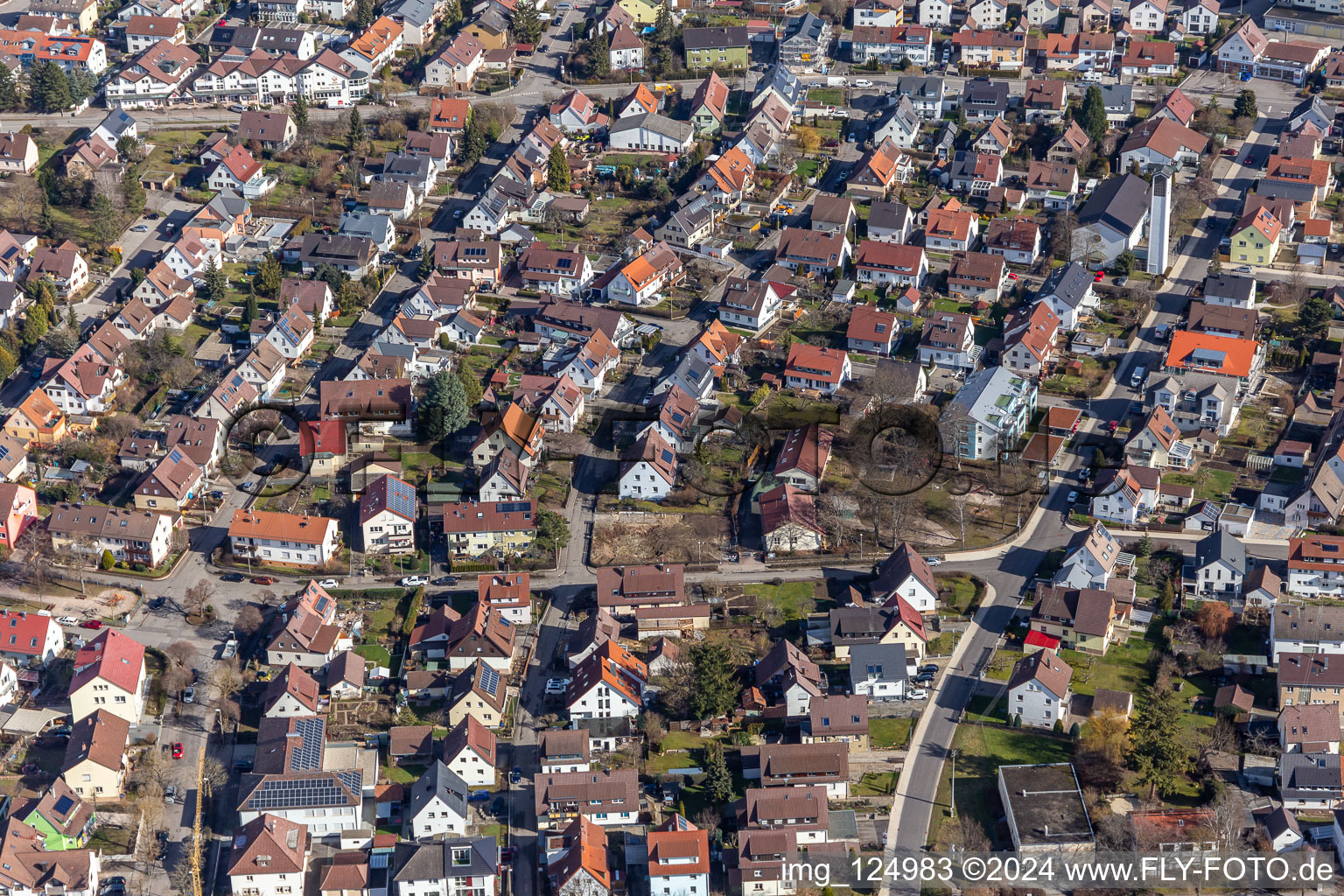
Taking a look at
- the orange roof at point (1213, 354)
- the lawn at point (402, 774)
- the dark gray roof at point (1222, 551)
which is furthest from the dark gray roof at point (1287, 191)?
the lawn at point (402, 774)

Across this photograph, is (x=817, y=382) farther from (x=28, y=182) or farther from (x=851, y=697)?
(x=28, y=182)

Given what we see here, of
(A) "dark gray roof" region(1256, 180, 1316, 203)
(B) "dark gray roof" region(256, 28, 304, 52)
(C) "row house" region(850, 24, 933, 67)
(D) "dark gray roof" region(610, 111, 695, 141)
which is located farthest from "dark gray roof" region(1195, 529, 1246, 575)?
(B) "dark gray roof" region(256, 28, 304, 52)

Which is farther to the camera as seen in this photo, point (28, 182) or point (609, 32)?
point (609, 32)

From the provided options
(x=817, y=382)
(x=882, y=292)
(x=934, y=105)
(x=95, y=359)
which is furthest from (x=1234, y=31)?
(x=95, y=359)

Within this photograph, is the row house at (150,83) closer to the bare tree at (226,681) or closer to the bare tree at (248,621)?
the bare tree at (248,621)

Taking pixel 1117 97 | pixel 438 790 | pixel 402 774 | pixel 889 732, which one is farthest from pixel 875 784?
pixel 1117 97

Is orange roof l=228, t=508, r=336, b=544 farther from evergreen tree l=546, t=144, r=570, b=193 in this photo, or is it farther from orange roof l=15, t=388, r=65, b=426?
evergreen tree l=546, t=144, r=570, b=193
